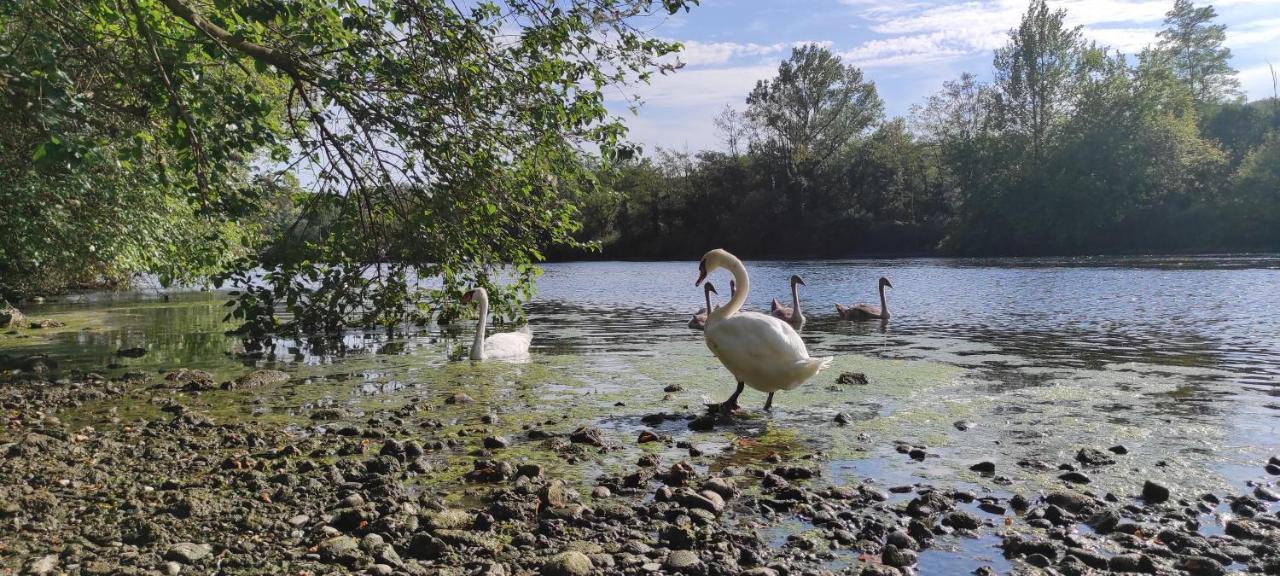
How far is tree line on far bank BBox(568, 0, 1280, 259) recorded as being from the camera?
6244cm

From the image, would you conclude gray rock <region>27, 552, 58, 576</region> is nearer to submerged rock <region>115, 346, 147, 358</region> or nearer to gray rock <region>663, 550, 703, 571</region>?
gray rock <region>663, 550, 703, 571</region>

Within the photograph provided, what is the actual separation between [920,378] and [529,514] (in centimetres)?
751

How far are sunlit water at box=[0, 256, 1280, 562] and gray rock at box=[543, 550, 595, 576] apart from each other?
1966 millimetres

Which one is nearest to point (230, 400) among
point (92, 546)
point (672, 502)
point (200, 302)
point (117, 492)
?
point (117, 492)

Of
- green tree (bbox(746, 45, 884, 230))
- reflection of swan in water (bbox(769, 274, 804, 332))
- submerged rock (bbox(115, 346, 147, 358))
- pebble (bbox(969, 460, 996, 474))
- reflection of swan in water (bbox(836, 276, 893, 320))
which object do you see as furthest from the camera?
green tree (bbox(746, 45, 884, 230))

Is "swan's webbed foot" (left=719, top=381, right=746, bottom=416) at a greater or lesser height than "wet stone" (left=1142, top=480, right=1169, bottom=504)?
greater

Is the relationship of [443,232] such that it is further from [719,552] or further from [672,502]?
[719,552]

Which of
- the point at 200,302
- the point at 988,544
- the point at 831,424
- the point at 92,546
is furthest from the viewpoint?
the point at 200,302

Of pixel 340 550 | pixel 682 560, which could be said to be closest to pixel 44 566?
pixel 340 550

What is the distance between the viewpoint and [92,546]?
176 inches

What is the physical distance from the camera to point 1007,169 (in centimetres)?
7012

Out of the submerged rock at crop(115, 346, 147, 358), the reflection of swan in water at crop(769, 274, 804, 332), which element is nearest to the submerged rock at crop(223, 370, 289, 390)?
the submerged rock at crop(115, 346, 147, 358)

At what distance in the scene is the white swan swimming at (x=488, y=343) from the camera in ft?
45.0

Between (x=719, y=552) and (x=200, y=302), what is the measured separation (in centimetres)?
3303
